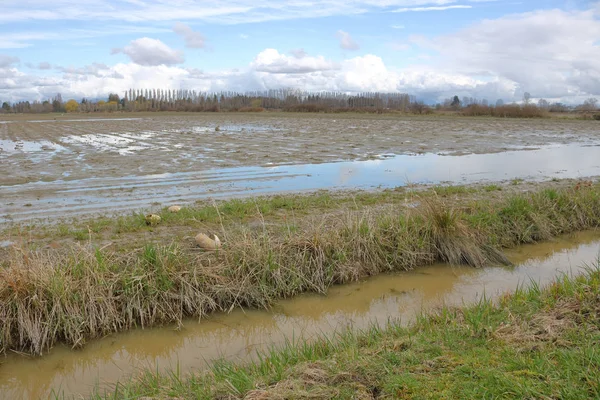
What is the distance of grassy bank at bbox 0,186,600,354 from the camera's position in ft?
18.6

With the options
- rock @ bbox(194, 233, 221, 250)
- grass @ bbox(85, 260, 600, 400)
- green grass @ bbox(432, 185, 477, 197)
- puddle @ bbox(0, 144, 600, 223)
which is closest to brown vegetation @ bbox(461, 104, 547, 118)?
puddle @ bbox(0, 144, 600, 223)

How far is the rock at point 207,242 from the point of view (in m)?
7.18

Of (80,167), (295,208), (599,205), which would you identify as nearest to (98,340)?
(295,208)

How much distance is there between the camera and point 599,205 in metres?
10.4

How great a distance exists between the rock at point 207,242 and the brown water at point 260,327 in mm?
1142

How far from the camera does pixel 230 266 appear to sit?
22.2ft

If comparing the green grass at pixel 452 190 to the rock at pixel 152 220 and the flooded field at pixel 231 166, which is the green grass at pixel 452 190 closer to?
the flooded field at pixel 231 166

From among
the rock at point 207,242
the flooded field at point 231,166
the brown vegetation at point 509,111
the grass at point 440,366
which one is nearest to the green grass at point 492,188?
the flooded field at point 231,166

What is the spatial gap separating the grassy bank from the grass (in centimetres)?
161

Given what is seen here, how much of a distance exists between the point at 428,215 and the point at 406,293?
1.66m

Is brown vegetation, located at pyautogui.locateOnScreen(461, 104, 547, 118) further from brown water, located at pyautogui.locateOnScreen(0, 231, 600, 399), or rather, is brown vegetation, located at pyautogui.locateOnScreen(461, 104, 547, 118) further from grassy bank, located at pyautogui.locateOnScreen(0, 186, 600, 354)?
brown water, located at pyautogui.locateOnScreen(0, 231, 600, 399)

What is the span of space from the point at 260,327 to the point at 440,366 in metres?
2.71

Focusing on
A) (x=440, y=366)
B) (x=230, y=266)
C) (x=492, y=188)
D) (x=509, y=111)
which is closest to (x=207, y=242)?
(x=230, y=266)

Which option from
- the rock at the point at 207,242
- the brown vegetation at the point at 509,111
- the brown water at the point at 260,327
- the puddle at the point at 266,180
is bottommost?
the brown water at the point at 260,327
